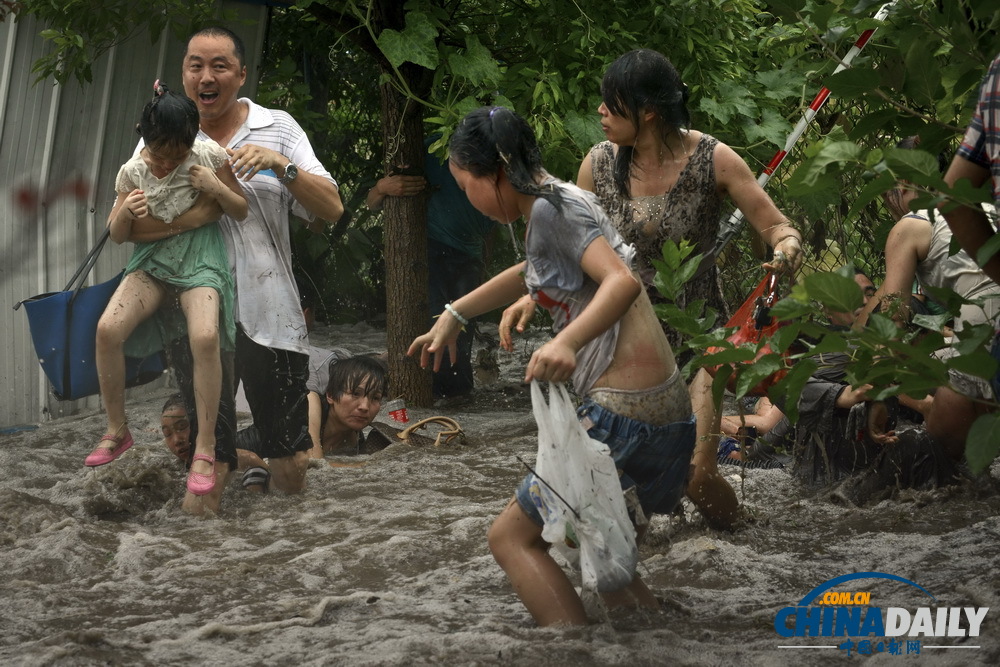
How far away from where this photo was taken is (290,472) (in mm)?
5578

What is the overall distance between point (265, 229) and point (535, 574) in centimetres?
269

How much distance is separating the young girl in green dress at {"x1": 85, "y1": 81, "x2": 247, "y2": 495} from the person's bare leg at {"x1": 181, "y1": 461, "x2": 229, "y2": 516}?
1.7 inches

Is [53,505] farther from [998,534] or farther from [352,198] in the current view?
[352,198]

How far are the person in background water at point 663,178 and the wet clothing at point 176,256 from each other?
1789mm

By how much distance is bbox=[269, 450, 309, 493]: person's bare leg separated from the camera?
18.3 feet

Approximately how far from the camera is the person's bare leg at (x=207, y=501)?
513 centimetres

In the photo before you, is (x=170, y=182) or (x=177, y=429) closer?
(x=170, y=182)

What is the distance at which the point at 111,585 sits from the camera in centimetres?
418

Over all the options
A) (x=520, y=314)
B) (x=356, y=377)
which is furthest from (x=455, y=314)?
(x=356, y=377)

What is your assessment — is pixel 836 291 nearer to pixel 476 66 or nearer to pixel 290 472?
pixel 290 472

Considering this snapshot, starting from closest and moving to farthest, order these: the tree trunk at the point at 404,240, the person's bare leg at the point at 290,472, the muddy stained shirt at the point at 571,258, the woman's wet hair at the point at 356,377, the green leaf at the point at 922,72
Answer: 1. the green leaf at the point at 922,72
2. the muddy stained shirt at the point at 571,258
3. the person's bare leg at the point at 290,472
4. the woman's wet hair at the point at 356,377
5. the tree trunk at the point at 404,240

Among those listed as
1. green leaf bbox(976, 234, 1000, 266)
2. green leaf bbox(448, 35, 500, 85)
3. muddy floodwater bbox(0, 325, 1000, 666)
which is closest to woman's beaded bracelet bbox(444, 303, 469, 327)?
muddy floodwater bbox(0, 325, 1000, 666)

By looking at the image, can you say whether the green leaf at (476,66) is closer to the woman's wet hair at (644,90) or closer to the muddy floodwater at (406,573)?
the muddy floodwater at (406,573)

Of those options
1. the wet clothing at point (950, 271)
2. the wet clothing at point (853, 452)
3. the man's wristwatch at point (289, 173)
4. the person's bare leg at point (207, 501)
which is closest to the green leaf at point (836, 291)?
the wet clothing at point (950, 271)
